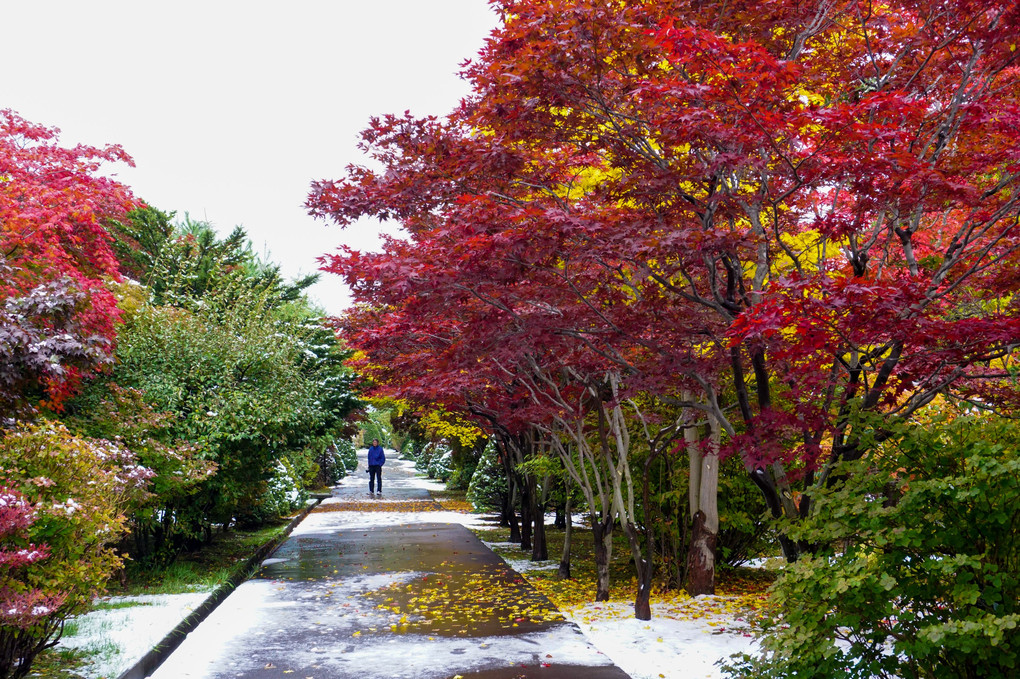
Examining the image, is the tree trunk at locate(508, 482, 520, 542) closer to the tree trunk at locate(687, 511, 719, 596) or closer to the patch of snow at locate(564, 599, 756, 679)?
the tree trunk at locate(687, 511, 719, 596)

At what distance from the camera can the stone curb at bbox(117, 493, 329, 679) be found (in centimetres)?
612

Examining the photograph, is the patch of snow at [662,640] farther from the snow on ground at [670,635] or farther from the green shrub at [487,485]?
the green shrub at [487,485]

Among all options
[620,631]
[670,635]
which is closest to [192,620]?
[620,631]

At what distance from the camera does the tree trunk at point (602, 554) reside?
9406 millimetres

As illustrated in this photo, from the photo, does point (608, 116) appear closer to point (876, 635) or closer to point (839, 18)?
point (839, 18)

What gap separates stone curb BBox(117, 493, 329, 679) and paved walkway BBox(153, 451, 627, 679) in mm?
92

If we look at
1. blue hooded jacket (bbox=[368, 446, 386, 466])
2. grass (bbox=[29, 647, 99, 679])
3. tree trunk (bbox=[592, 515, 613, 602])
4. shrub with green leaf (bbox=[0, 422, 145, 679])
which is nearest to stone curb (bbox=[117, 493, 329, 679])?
grass (bbox=[29, 647, 99, 679])

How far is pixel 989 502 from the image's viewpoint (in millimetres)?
3727

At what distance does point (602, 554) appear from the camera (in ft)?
31.3

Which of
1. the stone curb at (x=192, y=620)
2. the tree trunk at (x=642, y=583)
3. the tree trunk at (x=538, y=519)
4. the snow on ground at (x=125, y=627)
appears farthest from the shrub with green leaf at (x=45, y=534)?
the tree trunk at (x=538, y=519)

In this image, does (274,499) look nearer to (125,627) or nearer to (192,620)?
(192,620)

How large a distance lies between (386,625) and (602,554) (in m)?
2.74

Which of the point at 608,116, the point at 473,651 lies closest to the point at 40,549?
the point at 473,651

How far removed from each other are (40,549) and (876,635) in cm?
516
